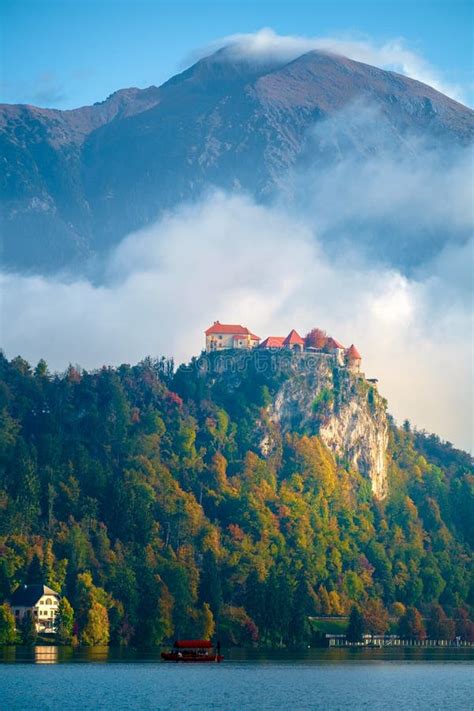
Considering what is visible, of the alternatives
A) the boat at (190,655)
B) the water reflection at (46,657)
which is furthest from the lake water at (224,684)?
the boat at (190,655)

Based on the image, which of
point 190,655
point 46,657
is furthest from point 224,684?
point 46,657

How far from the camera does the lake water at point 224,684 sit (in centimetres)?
13788

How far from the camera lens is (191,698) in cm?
14312

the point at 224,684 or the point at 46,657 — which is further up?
the point at 46,657

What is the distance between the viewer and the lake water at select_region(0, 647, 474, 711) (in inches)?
5428

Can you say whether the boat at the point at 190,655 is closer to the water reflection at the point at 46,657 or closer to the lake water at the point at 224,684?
the lake water at the point at 224,684

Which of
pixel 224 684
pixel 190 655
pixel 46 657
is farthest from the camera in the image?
pixel 190 655

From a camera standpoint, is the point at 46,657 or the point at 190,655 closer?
the point at 46,657

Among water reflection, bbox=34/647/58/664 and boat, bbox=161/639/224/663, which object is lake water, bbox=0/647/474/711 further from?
boat, bbox=161/639/224/663

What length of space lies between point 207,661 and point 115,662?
55.3ft

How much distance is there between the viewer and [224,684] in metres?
157

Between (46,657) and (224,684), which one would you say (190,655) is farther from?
(224,684)

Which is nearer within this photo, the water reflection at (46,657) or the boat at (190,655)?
the water reflection at (46,657)

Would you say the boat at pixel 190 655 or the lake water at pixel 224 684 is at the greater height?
the boat at pixel 190 655
